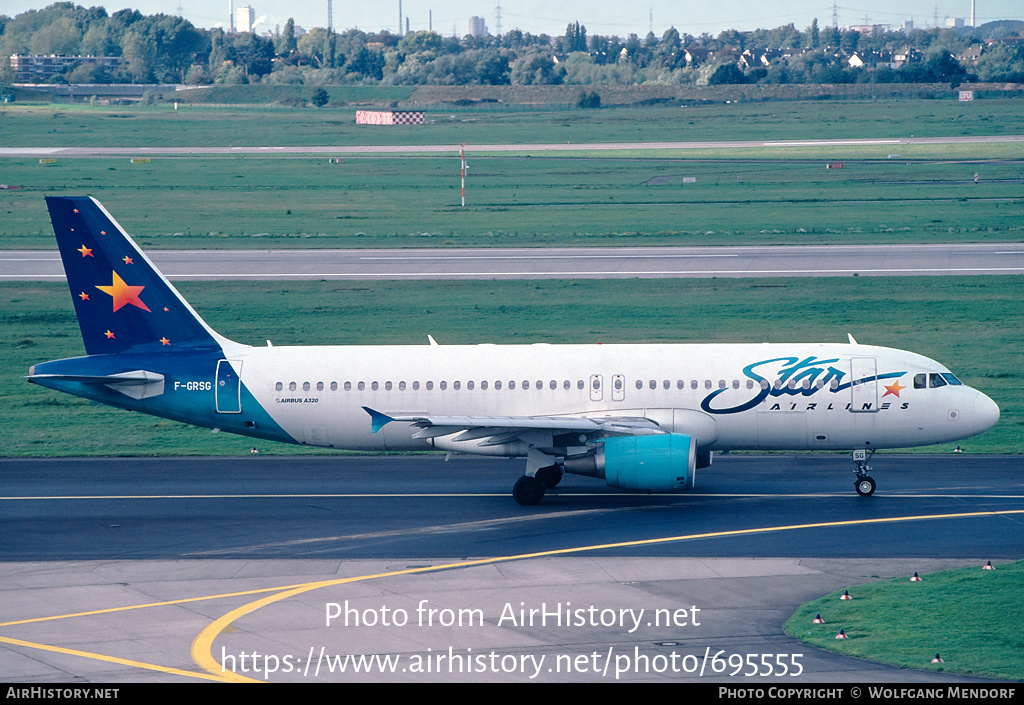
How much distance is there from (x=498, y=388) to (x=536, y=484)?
10.8ft

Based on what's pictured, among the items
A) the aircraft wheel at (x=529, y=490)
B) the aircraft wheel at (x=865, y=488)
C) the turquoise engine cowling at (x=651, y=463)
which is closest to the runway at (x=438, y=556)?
the aircraft wheel at (x=529, y=490)

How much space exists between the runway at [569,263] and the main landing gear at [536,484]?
40.1 metres

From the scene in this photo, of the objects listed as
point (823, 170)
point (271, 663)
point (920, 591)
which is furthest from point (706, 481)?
point (823, 170)

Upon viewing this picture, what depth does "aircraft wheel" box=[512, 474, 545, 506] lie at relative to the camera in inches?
1348

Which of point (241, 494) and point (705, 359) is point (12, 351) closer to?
point (241, 494)

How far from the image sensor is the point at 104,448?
4322cm

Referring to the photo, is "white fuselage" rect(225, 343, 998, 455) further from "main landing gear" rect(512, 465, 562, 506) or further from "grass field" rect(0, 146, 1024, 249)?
"grass field" rect(0, 146, 1024, 249)

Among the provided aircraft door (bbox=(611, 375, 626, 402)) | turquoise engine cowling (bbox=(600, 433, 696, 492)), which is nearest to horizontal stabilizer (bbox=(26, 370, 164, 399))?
aircraft door (bbox=(611, 375, 626, 402))

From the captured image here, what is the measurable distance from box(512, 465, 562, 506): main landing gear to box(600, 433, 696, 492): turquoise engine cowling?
204 cm

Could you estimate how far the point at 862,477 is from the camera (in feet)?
115

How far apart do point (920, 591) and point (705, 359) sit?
11253 millimetres

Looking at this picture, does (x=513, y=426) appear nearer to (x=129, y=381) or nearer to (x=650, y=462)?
(x=650, y=462)

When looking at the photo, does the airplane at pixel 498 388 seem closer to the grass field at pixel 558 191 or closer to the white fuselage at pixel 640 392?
the white fuselage at pixel 640 392

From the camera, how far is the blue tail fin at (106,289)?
36281mm
